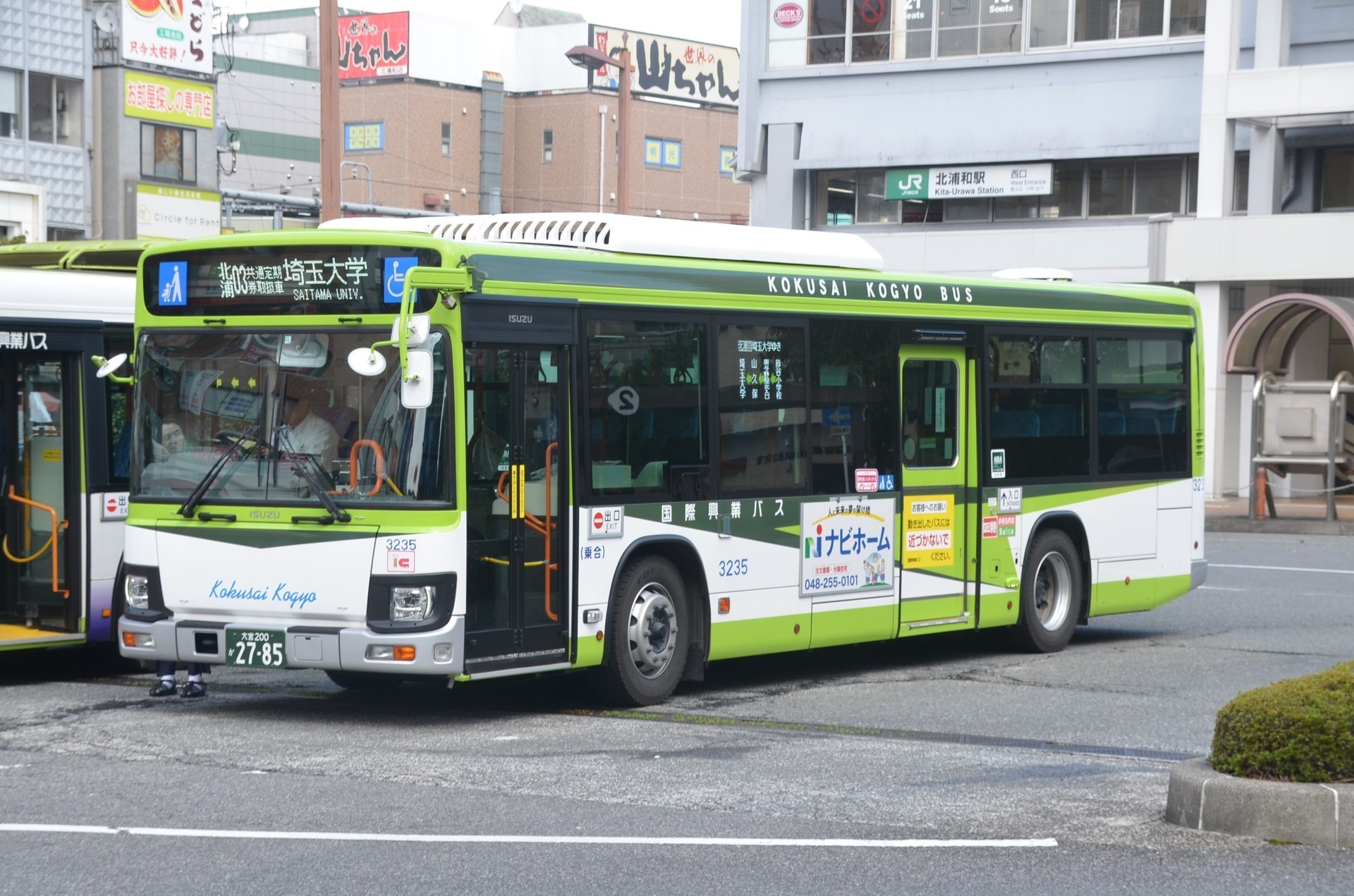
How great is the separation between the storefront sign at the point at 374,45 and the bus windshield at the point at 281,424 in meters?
81.2

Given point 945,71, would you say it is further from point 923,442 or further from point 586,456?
point 586,456

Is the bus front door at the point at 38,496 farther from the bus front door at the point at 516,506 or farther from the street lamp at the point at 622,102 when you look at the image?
the street lamp at the point at 622,102

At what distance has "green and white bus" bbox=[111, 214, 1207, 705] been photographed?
10.2 m

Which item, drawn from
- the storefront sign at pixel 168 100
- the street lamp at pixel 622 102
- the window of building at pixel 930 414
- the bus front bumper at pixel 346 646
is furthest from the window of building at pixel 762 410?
the storefront sign at pixel 168 100

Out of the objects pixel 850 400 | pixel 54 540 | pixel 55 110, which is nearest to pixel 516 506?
pixel 850 400

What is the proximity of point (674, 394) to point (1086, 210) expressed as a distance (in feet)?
94.1

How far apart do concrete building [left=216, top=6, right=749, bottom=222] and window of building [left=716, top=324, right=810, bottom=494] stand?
76.4m

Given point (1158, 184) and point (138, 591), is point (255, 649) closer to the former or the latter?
point (138, 591)

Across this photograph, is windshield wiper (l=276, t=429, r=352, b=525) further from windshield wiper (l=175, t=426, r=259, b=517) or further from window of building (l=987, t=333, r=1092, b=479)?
window of building (l=987, t=333, r=1092, b=479)

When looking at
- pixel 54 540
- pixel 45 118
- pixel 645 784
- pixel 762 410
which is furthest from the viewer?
pixel 45 118

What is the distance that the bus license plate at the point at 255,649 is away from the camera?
10.3m

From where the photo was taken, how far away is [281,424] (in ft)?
34.6

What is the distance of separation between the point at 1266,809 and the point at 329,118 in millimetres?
15191

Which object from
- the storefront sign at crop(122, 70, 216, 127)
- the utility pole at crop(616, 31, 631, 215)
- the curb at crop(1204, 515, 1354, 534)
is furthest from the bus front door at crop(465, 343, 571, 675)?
the storefront sign at crop(122, 70, 216, 127)
